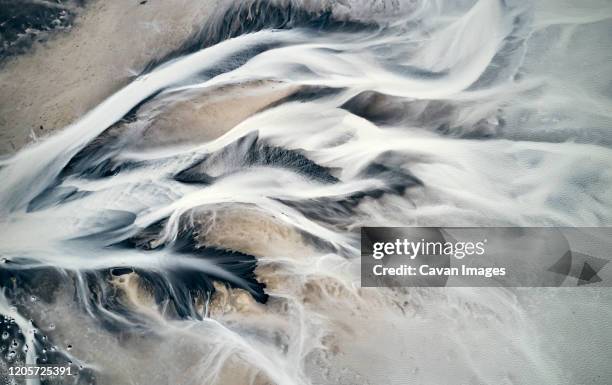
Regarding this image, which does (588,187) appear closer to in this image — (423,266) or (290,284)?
(423,266)

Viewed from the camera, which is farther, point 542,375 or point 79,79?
point 79,79

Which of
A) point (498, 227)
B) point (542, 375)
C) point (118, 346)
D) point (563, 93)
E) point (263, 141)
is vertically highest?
point (563, 93)

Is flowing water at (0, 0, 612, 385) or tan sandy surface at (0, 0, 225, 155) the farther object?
tan sandy surface at (0, 0, 225, 155)

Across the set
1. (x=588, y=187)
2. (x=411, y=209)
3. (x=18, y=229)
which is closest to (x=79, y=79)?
(x=18, y=229)

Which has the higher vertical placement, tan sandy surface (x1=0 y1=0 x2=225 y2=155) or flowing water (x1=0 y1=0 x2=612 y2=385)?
tan sandy surface (x1=0 y1=0 x2=225 y2=155)

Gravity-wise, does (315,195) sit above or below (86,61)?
below
